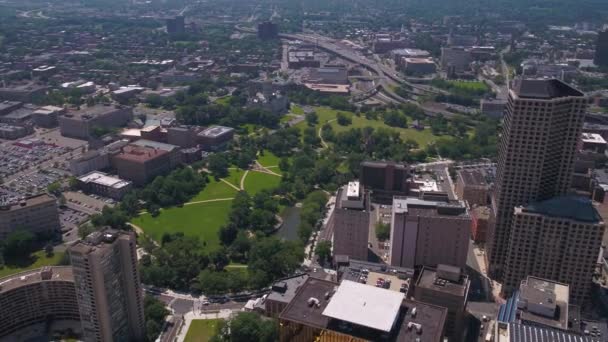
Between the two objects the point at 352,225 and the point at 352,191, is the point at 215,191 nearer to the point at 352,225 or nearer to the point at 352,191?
the point at 352,191

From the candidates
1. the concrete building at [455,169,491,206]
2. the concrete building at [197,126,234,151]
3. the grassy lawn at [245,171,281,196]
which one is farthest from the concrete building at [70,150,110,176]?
the concrete building at [455,169,491,206]

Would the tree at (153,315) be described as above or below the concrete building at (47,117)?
below

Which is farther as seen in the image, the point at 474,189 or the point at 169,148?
the point at 169,148

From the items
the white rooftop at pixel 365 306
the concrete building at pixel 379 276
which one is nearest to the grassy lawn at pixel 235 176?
the concrete building at pixel 379 276

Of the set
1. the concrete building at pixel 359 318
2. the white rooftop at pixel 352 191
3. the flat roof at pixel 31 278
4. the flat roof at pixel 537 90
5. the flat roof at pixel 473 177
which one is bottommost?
the flat roof at pixel 31 278

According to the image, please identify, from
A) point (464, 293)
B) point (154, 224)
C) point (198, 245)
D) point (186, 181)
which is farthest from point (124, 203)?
point (464, 293)

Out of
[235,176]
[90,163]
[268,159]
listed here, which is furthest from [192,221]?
[268,159]

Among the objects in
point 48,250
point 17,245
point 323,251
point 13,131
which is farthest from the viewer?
point 13,131

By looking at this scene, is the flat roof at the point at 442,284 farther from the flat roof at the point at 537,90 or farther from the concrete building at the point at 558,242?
the flat roof at the point at 537,90
